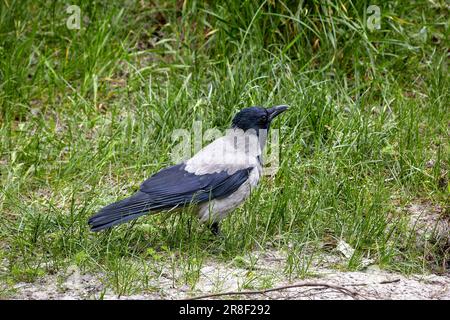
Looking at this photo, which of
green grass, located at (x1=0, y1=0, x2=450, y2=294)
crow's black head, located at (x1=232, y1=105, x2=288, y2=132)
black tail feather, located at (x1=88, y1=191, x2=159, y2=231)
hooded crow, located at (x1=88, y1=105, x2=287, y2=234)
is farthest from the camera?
crow's black head, located at (x1=232, y1=105, x2=288, y2=132)

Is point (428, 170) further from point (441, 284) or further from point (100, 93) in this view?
point (100, 93)

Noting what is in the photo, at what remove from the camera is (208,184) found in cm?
538

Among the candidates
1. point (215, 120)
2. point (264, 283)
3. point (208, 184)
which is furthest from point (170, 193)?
point (215, 120)

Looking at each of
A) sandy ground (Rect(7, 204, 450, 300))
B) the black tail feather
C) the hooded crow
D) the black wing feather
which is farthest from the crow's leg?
the black tail feather

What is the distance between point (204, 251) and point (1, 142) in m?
2.27

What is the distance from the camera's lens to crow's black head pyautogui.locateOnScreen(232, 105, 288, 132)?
5816 mm

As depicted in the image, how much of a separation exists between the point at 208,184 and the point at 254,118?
2.22 feet

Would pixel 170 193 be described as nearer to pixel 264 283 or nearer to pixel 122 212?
pixel 122 212

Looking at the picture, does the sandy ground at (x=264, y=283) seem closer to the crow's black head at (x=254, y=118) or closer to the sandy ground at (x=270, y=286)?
the sandy ground at (x=270, y=286)

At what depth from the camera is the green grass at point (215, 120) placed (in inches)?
211

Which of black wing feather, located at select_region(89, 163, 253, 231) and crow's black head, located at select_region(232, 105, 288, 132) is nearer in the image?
black wing feather, located at select_region(89, 163, 253, 231)

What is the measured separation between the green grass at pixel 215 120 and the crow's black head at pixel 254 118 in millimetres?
438

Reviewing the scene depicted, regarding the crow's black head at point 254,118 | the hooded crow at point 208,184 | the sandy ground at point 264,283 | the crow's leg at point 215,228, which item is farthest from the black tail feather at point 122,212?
the crow's black head at point 254,118

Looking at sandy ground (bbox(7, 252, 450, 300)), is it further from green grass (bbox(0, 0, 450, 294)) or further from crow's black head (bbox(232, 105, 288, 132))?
crow's black head (bbox(232, 105, 288, 132))
